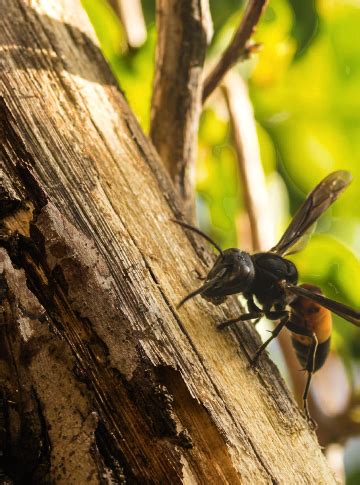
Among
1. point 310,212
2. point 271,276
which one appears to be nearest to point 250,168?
point 310,212

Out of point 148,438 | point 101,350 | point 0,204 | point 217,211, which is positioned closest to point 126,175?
point 0,204

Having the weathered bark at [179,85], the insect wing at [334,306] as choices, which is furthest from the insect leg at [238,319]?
the weathered bark at [179,85]

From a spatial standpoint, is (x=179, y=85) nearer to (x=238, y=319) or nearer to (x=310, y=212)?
(x=310, y=212)

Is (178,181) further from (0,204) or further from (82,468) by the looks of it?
(82,468)

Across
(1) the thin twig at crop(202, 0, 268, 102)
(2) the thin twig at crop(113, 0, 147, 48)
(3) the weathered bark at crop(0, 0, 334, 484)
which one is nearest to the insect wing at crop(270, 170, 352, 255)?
(1) the thin twig at crop(202, 0, 268, 102)

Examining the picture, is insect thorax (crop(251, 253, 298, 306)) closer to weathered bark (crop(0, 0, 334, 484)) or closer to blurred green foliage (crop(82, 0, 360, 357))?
weathered bark (crop(0, 0, 334, 484))
